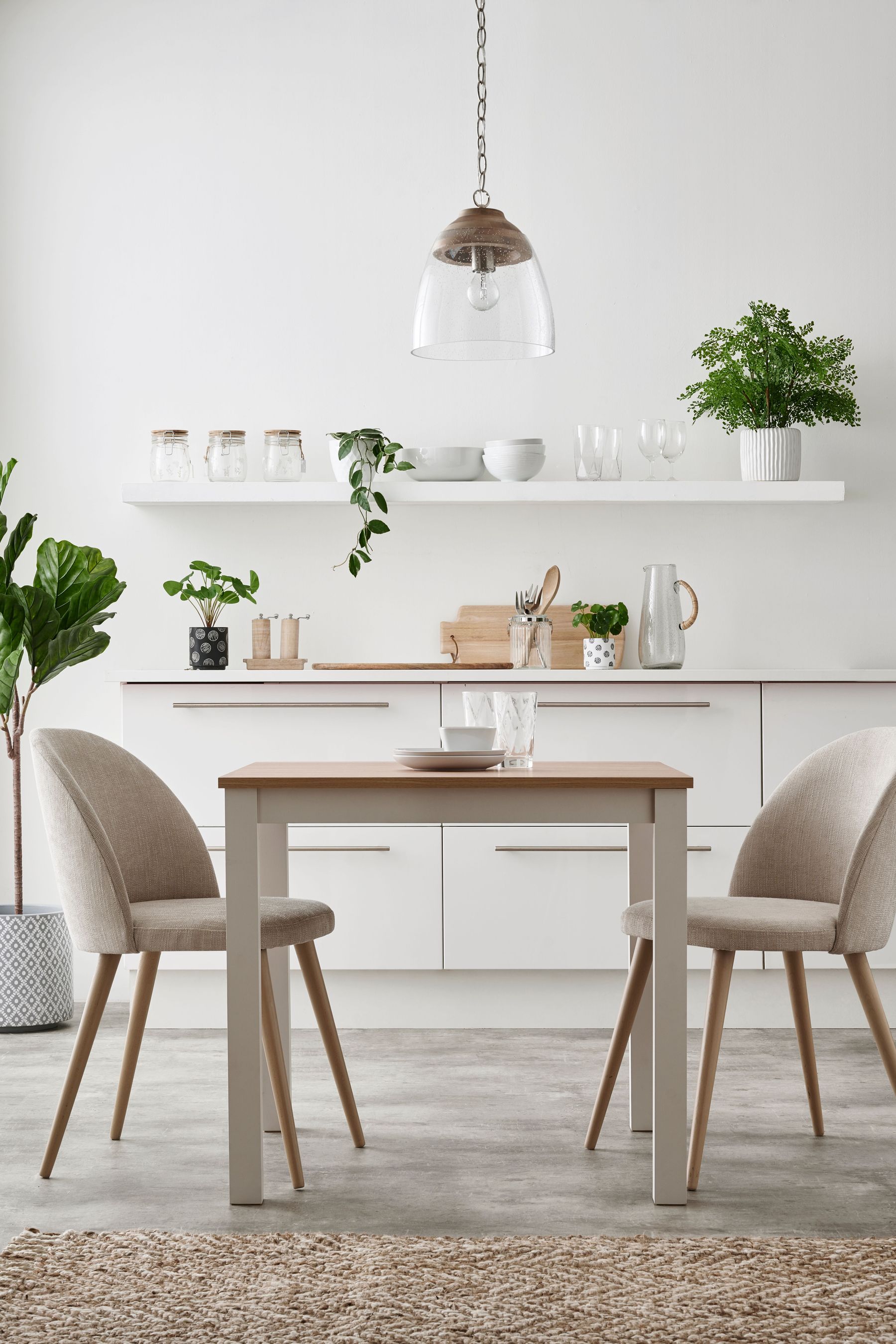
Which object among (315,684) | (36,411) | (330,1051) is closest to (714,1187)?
(330,1051)

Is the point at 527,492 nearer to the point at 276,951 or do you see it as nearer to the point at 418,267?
the point at 418,267

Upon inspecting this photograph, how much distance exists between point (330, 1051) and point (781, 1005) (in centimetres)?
162

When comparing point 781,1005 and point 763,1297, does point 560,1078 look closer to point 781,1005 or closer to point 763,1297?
point 781,1005

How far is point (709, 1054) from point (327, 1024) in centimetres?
72

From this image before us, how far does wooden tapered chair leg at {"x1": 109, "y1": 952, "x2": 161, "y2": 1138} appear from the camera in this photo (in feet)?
8.07

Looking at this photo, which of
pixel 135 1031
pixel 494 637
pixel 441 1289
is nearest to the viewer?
pixel 441 1289

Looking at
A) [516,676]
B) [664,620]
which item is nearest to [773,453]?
[664,620]

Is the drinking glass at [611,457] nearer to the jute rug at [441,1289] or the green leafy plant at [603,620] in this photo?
the green leafy plant at [603,620]

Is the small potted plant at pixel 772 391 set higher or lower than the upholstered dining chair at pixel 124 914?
higher

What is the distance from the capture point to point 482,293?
Answer: 2244mm

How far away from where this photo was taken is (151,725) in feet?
11.3

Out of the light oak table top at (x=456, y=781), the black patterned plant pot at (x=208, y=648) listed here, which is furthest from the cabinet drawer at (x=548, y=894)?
the light oak table top at (x=456, y=781)

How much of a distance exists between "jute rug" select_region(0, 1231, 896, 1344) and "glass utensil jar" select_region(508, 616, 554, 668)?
5.72 ft

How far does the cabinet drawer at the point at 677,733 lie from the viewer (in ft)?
11.2
